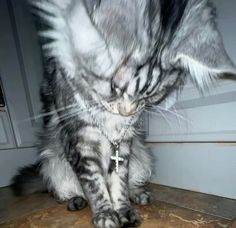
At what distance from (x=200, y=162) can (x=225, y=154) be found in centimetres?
12

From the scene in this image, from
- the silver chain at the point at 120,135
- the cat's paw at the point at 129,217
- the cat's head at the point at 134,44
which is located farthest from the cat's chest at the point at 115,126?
the cat's paw at the point at 129,217

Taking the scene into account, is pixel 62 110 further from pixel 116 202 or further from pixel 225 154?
pixel 225 154

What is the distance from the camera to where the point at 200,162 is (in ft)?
3.49

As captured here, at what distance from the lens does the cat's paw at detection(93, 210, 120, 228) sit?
32.3 inches

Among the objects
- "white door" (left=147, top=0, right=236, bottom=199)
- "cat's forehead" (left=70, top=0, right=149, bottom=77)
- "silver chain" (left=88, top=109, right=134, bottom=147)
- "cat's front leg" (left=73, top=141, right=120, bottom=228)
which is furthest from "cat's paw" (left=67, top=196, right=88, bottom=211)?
"cat's forehead" (left=70, top=0, right=149, bottom=77)

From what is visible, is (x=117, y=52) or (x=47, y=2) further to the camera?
(x=47, y=2)

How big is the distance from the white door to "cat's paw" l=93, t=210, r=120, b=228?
0.40 m

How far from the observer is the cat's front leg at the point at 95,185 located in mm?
841

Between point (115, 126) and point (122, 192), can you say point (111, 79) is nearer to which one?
point (115, 126)

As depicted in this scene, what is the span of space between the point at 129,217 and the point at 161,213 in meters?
0.12

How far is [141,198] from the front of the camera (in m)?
1.04


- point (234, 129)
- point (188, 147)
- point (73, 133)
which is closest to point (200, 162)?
point (188, 147)

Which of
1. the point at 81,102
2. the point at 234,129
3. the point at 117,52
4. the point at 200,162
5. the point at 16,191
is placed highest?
the point at 117,52

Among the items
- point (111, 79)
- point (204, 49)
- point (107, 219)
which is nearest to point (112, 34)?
point (111, 79)
